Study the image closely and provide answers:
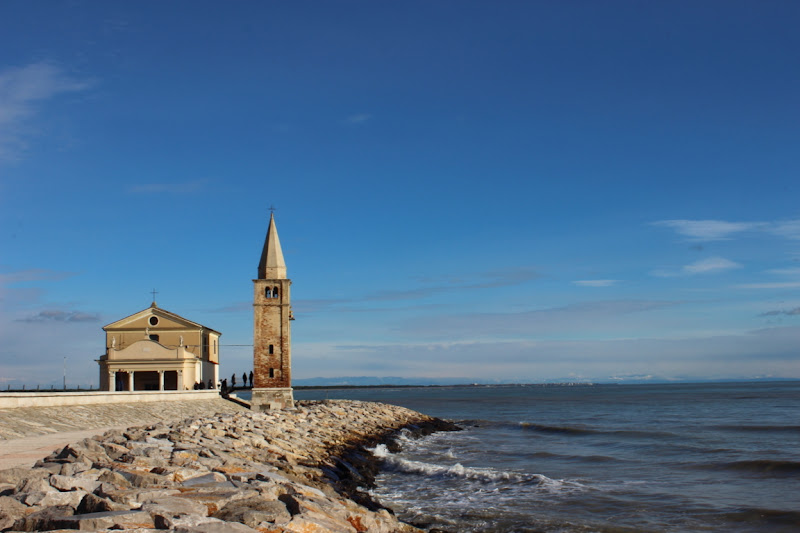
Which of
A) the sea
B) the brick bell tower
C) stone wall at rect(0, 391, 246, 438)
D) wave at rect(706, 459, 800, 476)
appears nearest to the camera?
the sea

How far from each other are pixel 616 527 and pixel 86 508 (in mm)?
9290

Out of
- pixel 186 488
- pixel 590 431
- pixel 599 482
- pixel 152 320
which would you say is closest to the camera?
pixel 186 488

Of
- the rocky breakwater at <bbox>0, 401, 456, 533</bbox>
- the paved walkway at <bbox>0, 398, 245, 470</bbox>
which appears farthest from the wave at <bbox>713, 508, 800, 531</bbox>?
the paved walkway at <bbox>0, 398, 245, 470</bbox>

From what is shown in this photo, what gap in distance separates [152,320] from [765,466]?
3286cm

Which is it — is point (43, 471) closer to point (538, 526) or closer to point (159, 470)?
point (159, 470)

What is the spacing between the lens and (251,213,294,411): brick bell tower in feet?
104

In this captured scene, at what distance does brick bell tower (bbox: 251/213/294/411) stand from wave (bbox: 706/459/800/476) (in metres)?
18.8

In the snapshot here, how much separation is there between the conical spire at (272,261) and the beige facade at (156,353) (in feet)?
26.9

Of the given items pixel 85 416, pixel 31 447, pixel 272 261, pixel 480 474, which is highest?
pixel 272 261

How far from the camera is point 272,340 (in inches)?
1248

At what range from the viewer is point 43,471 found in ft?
28.6

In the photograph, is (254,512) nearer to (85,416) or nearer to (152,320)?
(85,416)

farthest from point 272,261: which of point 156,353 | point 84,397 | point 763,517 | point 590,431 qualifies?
point 763,517

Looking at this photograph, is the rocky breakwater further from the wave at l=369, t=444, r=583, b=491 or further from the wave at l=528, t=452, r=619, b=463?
the wave at l=528, t=452, r=619, b=463
